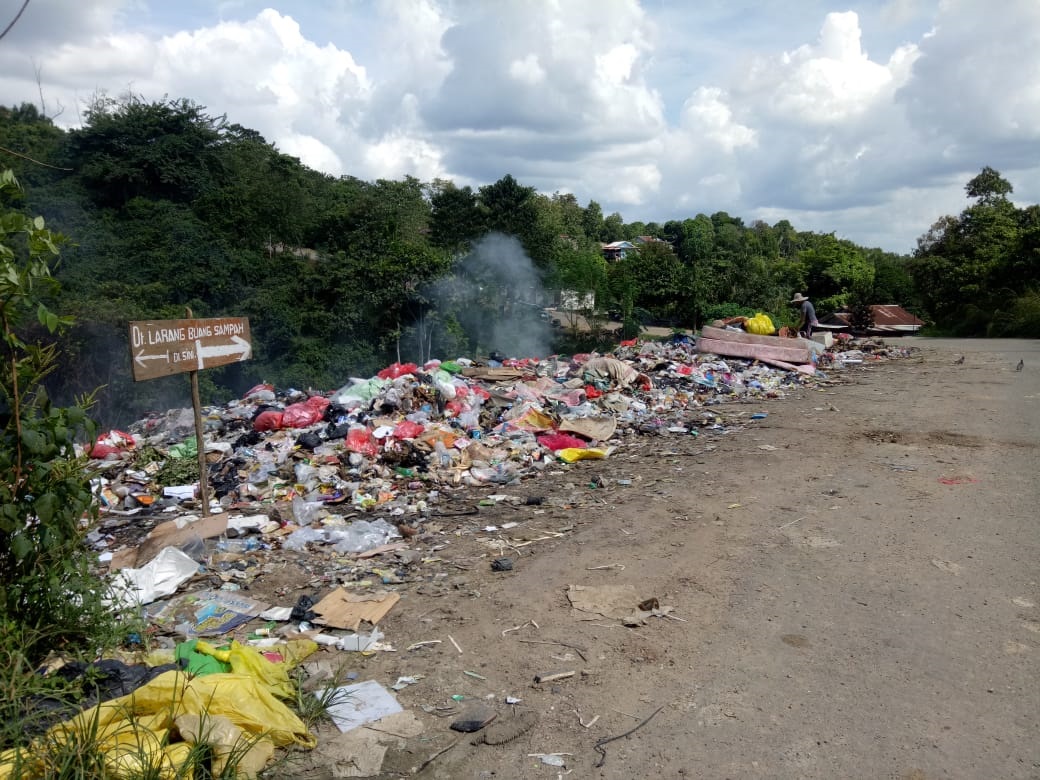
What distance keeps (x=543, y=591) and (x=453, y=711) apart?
3.62 ft

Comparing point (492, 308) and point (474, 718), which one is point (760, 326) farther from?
point (474, 718)

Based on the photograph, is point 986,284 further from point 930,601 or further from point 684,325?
point 930,601

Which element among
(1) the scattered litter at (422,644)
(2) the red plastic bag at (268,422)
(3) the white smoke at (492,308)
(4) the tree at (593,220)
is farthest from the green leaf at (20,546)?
(4) the tree at (593,220)

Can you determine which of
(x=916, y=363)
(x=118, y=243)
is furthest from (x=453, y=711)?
(x=118, y=243)

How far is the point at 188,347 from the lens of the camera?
15.8 feet

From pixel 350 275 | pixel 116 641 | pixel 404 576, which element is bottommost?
pixel 404 576

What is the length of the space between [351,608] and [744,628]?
193cm

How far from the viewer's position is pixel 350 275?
19.9m

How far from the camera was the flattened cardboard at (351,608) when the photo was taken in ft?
11.7

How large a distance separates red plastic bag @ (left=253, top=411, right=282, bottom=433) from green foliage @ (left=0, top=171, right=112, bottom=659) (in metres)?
5.31

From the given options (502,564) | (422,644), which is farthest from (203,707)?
(502,564)

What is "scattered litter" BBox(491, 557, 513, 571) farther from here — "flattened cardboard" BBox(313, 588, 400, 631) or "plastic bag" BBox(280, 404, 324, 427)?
"plastic bag" BBox(280, 404, 324, 427)

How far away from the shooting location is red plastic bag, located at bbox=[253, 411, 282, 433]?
8.11m

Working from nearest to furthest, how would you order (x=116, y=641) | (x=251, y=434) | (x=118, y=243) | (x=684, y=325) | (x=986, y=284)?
(x=116, y=641) < (x=251, y=434) < (x=118, y=243) < (x=684, y=325) < (x=986, y=284)
